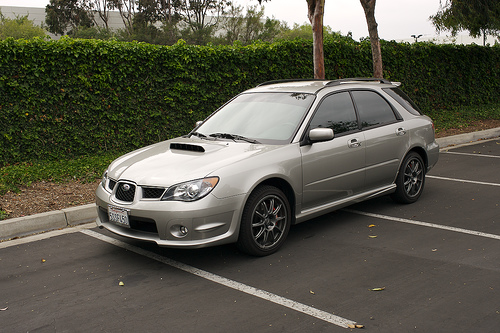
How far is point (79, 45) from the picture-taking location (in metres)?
9.53

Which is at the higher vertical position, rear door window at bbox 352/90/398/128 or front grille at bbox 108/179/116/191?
rear door window at bbox 352/90/398/128

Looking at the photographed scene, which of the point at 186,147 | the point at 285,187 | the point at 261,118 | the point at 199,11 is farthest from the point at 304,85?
the point at 199,11

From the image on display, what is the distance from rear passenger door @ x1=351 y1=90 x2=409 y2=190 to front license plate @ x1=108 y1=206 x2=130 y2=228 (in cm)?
298

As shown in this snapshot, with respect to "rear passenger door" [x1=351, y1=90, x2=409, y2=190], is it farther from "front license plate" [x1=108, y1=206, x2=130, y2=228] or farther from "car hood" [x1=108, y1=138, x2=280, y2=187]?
"front license plate" [x1=108, y1=206, x2=130, y2=228]

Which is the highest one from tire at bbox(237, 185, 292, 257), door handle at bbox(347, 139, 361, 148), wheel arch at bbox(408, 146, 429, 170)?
door handle at bbox(347, 139, 361, 148)

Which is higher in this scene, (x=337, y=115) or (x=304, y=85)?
(x=304, y=85)

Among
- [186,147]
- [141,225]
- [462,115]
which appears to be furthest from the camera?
[462,115]

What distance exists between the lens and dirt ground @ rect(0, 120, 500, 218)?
22.5 ft

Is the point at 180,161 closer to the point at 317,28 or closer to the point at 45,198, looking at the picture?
the point at 45,198

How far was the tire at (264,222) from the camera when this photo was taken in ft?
16.0

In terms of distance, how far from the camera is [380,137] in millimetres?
6305

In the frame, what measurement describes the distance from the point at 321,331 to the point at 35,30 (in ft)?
198

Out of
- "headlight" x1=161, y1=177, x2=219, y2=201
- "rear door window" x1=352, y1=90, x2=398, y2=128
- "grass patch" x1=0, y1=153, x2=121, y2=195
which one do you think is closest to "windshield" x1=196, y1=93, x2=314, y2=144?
"rear door window" x1=352, y1=90, x2=398, y2=128

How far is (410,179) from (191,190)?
140 inches
